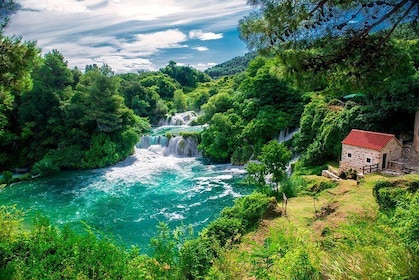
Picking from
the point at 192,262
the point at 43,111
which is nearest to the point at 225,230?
the point at 192,262

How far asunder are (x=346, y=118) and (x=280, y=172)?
6001 mm

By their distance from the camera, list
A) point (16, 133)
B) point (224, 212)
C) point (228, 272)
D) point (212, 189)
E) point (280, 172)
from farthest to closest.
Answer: point (16, 133) → point (212, 189) → point (280, 172) → point (224, 212) → point (228, 272)

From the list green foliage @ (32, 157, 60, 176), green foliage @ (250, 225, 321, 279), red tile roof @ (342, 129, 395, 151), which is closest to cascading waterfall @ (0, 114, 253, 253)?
green foliage @ (32, 157, 60, 176)

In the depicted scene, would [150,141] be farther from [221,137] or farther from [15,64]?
[15,64]

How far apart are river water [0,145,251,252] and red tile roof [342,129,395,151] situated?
644 centimetres

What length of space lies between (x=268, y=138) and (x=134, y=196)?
447 inches

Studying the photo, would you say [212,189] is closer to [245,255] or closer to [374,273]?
[245,255]

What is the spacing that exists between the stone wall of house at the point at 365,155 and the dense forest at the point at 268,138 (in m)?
1.72

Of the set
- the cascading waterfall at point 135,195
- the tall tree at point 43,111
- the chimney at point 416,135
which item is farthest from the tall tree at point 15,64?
the tall tree at point 43,111

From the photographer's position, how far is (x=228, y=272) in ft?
19.0

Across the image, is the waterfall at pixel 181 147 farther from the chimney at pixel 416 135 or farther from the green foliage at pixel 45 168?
the chimney at pixel 416 135

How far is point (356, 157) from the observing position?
16.5 m

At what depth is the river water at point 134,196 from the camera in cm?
1528

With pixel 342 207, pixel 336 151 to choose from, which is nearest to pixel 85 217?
pixel 342 207
